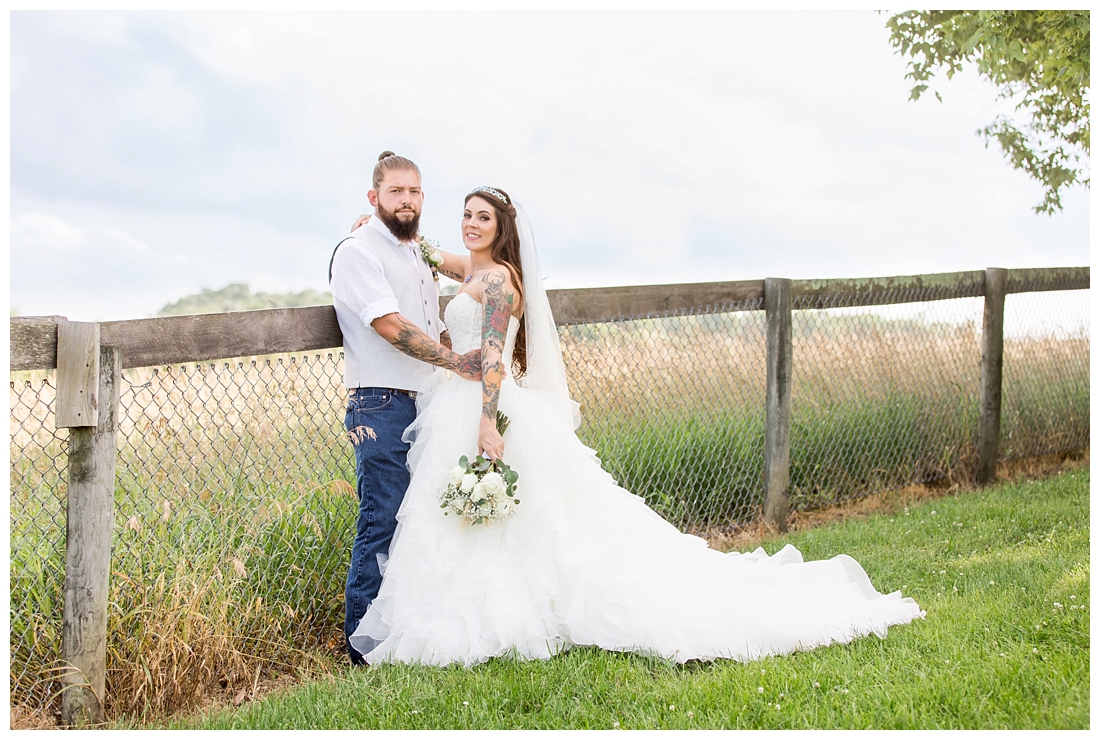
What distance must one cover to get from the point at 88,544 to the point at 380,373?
1.25 meters

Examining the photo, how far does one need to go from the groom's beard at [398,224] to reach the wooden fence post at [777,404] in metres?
2.88

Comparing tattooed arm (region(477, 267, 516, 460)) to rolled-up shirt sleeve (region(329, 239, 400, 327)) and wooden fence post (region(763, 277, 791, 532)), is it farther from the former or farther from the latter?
wooden fence post (region(763, 277, 791, 532))

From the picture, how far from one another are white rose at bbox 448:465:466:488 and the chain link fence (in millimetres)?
640

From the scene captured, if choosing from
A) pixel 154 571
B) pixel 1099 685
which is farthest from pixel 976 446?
pixel 154 571

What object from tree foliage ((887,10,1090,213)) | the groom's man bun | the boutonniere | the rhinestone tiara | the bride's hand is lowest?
the bride's hand

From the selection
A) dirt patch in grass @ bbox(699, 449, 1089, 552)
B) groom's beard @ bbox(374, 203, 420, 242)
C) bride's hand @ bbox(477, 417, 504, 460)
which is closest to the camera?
bride's hand @ bbox(477, 417, 504, 460)

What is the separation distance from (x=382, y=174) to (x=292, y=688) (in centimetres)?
212

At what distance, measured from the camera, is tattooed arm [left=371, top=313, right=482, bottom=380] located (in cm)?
341

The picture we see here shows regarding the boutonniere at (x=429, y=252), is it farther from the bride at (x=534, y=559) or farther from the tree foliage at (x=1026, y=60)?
the tree foliage at (x=1026, y=60)

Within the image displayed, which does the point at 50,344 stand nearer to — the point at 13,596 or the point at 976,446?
the point at 13,596

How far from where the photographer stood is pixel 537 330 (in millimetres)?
3721

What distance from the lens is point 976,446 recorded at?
6.90m

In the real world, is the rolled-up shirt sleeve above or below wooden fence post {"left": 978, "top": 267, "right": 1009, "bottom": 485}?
above

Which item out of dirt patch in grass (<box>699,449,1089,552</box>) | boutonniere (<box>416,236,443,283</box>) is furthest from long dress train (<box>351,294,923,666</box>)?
dirt patch in grass (<box>699,449,1089,552</box>)
